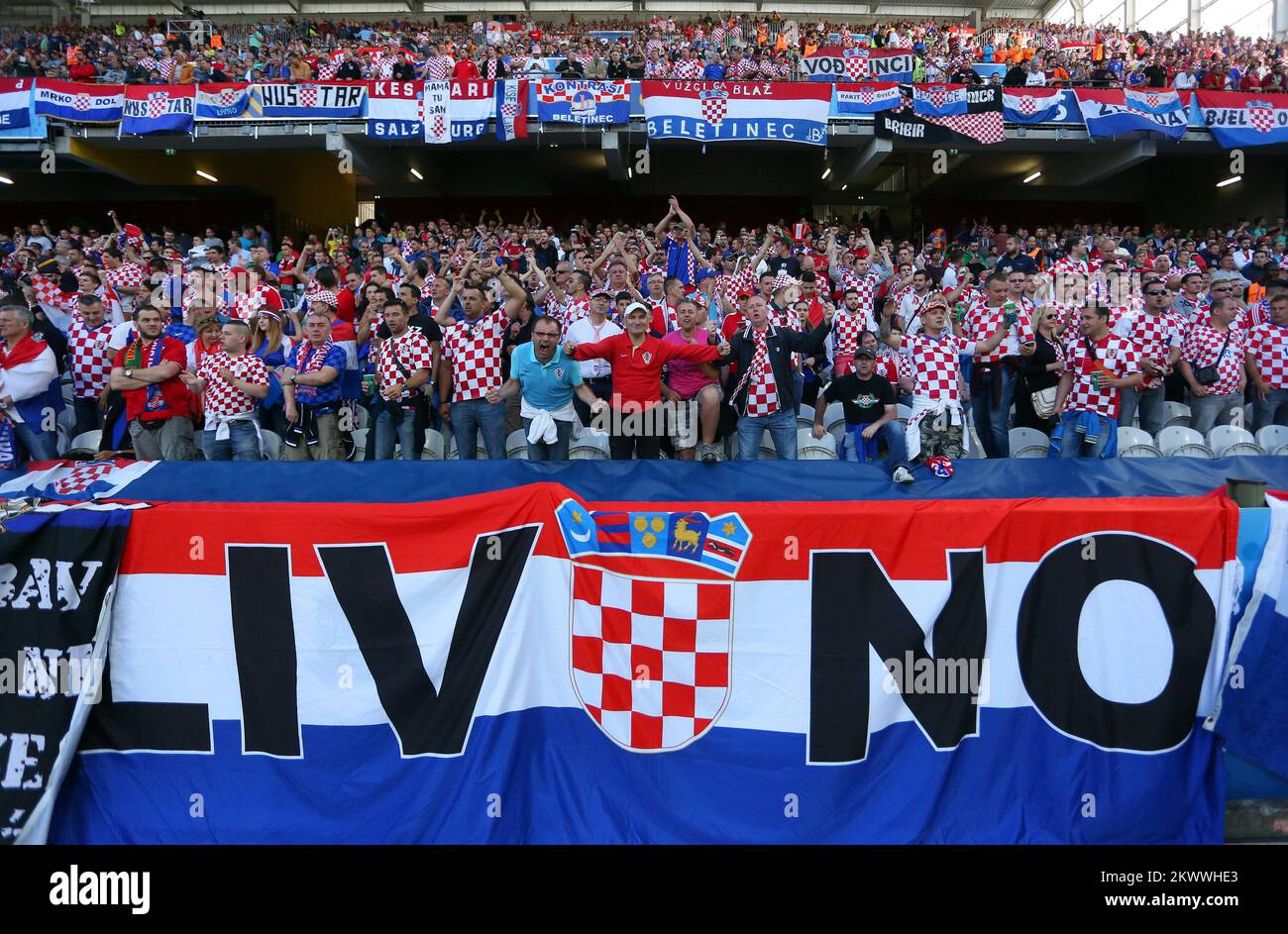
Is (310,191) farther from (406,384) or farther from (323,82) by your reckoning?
(406,384)

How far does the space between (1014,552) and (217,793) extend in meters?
4.05

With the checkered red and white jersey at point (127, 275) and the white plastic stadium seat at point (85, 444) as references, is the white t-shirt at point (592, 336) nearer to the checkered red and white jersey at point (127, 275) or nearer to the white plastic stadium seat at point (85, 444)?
the white plastic stadium seat at point (85, 444)

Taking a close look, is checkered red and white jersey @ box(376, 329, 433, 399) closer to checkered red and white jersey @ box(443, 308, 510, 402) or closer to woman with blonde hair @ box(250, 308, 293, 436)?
checkered red and white jersey @ box(443, 308, 510, 402)

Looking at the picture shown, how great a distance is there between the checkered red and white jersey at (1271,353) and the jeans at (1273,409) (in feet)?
0.27

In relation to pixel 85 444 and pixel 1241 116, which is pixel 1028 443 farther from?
pixel 1241 116

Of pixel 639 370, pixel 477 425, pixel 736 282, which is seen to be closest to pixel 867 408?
Answer: pixel 639 370

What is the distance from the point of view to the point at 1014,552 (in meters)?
4.17

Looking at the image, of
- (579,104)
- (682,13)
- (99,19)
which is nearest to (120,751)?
(579,104)

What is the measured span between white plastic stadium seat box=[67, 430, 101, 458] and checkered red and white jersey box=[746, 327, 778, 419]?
6.29 metres

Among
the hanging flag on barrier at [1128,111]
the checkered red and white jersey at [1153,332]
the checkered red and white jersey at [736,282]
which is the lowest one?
the checkered red and white jersey at [1153,332]

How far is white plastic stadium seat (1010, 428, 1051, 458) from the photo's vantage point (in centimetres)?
840

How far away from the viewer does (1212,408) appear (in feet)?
30.1

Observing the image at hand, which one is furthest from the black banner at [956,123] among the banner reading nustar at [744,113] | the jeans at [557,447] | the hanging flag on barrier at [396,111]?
the jeans at [557,447]

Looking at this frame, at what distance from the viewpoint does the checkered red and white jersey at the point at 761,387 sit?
7.79m
